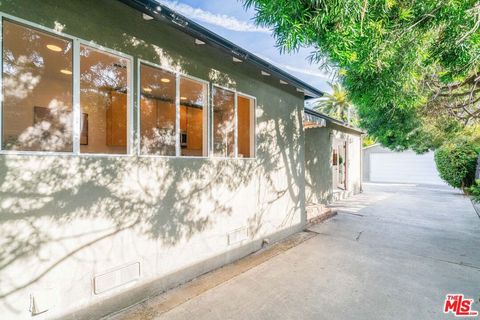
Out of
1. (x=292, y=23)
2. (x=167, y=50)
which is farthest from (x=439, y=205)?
(x=167, y=50)

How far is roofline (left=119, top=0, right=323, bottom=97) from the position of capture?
10.9 feet

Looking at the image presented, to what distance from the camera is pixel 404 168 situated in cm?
2255

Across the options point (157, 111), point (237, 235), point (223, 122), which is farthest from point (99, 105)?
point (237, 235)

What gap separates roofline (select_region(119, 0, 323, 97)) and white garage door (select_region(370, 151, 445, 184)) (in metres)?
21.6

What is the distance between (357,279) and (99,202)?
14.7 ft

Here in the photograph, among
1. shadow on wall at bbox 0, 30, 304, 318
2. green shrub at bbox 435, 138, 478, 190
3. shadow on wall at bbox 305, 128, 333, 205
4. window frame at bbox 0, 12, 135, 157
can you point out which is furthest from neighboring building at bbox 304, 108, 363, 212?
window frame at bbox 0, 12, 135, 157

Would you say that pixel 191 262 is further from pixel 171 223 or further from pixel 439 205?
pixel 439 205

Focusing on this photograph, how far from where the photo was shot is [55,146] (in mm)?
3006

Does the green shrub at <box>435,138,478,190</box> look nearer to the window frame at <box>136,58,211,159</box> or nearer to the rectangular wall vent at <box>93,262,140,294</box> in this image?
the window frame at <box>136,58,211,159</box>

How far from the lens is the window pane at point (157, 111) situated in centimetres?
396

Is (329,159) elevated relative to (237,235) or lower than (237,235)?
elevated

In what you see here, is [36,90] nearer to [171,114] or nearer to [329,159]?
[171,114]

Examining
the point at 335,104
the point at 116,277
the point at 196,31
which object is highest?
the point at 335,104

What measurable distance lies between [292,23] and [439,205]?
12927mm
